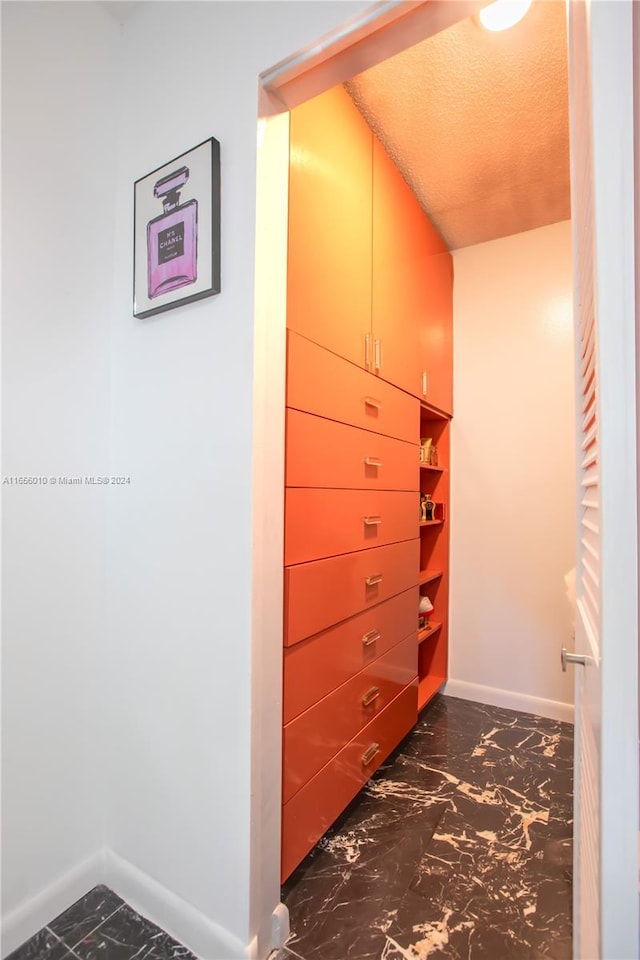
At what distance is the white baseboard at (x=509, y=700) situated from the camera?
2.25m

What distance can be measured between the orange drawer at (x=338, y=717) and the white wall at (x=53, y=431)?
59cm

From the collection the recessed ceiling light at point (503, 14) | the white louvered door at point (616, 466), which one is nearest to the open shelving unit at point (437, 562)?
the recessed ceiling light at point (503, 14)

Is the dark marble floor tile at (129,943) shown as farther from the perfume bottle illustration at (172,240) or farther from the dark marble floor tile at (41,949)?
the perfume bottle illustration at (172,240)

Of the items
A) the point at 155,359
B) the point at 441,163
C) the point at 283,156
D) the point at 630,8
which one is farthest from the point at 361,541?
the point at 441,163

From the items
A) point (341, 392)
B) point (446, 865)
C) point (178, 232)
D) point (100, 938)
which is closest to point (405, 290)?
point (341, 392)

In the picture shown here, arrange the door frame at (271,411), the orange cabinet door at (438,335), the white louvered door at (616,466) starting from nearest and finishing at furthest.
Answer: the white louvered door at (616,466) → the door frame at (271,411) → the orange cabinet door at (438,335)

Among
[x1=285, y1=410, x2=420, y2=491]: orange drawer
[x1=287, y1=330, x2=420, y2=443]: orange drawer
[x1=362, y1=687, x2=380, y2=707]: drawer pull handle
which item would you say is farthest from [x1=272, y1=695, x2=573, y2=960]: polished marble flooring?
[x1=287, y1=330, x2=420, y2=443]: orange drawer

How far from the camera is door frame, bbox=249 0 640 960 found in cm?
102

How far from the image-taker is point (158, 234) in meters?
1.20

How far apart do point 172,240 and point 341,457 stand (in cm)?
79

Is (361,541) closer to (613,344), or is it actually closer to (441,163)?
(613,344)

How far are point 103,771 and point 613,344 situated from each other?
5.33 feet

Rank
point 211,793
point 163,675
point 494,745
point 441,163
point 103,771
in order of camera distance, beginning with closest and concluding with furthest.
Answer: point 211,793
point 163,675
point 103,771
point 441,163
point 494,745

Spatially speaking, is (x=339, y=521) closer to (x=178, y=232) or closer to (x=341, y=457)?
(x=341, y=457)
